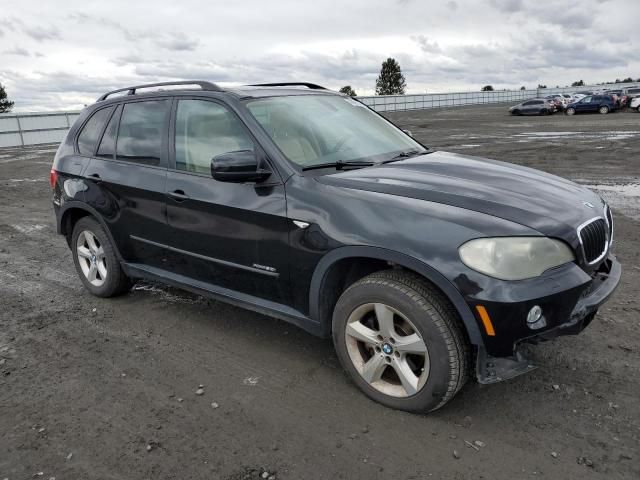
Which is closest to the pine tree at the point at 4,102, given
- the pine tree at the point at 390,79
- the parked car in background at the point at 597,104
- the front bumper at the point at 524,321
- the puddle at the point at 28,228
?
the pine tree at the point at 390,79

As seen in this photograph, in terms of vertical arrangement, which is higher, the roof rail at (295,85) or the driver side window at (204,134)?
the roof rail at (295,85)

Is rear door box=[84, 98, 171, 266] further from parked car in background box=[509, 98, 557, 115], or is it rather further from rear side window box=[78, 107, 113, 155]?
parked car in background box=[509, 98, 557, 115]

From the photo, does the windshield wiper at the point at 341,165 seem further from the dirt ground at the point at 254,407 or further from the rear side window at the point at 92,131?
the rear side window at the point at 92,131

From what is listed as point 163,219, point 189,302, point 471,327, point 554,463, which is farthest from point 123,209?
point 554,463

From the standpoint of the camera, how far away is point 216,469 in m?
2.73

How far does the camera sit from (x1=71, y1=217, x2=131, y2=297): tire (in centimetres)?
486

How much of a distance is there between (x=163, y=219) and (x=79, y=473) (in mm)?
1950

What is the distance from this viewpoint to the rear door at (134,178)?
424 centimetres

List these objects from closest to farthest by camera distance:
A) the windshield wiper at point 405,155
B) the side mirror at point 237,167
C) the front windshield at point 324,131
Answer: the side mirror at point 237,167
the front windshield at point 324,131
the windshield wiper at point 405,155

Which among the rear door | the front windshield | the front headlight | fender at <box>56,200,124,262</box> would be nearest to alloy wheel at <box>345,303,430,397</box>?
the front headlight

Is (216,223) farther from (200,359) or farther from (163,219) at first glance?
(200,359)

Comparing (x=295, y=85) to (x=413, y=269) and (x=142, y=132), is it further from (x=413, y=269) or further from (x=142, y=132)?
(x=413, y=269)

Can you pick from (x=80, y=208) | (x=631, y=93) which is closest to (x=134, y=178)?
(x=80, y=208)

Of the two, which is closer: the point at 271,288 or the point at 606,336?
the point at 271,288
